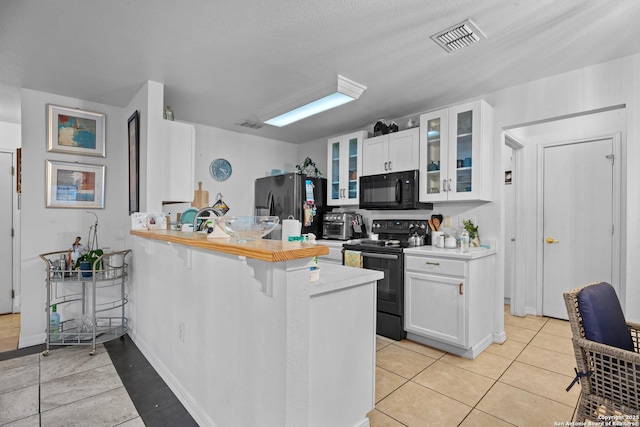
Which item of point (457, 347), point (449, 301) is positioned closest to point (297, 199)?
point (449, 301)

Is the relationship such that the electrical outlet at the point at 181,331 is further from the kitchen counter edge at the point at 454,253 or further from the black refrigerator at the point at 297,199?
the kitchen counter edge at the point at 454,253

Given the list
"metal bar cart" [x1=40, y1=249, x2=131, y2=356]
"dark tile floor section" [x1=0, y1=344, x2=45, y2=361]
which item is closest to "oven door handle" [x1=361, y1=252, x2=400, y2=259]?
"metal bar cart" [x1=40, y1=249, x2=131, y2=356]

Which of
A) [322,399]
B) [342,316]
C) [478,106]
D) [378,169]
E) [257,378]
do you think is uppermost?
[478,106]

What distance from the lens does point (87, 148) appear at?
10.7ft

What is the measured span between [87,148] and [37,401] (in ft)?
7.67

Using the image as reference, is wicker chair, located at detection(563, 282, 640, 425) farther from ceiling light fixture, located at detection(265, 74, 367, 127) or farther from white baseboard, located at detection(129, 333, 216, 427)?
ceiling light fixture, located at detection(265, 74, 367, 127)

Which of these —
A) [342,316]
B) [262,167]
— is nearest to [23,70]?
[262,167]

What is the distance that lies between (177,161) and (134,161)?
44 centimetres

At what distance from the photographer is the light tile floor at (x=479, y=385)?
1.92 m

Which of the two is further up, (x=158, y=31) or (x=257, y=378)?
(x=158, y=31)

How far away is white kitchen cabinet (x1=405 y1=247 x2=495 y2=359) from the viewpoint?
8.89 feet

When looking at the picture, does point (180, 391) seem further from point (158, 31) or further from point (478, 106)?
point (478, 106)

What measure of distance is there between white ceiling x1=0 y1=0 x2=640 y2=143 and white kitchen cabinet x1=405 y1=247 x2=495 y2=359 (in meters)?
1.62

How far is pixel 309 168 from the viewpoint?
5094 millimetres
